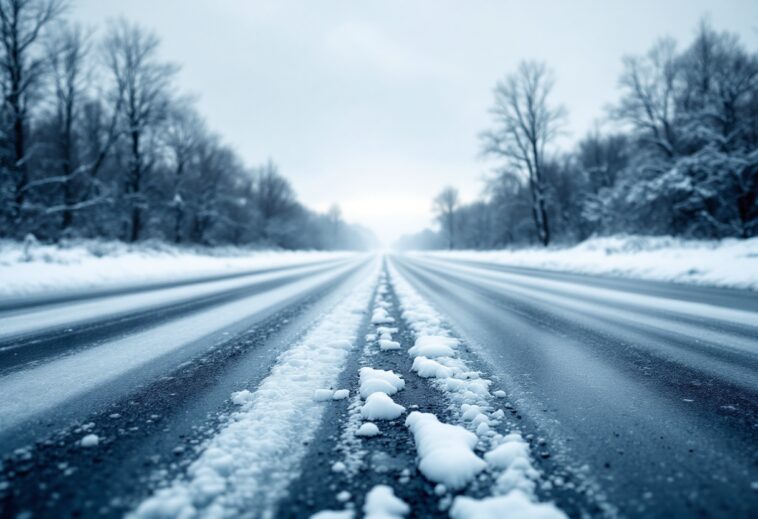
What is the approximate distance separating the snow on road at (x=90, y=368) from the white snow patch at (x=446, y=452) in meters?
1.98

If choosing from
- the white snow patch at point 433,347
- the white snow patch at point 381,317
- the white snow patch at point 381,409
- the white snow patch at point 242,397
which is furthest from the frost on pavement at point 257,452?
the white snow patch at point 381,317

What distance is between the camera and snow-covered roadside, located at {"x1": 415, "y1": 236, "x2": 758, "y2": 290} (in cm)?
747

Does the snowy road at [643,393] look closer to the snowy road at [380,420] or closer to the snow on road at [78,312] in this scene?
the snowy road at [380,420]

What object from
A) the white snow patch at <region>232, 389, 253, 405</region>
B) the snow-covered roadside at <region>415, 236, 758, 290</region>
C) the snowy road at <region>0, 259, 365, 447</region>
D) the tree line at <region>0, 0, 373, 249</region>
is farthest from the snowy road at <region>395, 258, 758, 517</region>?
the tree line at <region>0, 0, 373, 249</region>

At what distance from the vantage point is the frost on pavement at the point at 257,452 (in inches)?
43.0

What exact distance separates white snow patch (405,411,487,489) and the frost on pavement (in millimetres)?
502

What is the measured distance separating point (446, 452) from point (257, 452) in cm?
77

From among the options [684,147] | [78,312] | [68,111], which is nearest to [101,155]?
[68,111]

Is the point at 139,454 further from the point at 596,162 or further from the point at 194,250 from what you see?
the point at 596,162

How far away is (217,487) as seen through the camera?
118 centimetres

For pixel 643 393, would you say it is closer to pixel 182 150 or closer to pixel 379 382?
pixel 379 382

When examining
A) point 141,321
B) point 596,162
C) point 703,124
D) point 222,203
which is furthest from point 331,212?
point 141,321

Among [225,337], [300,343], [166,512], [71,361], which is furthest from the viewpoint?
[225,337]

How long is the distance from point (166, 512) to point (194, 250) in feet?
79.7
